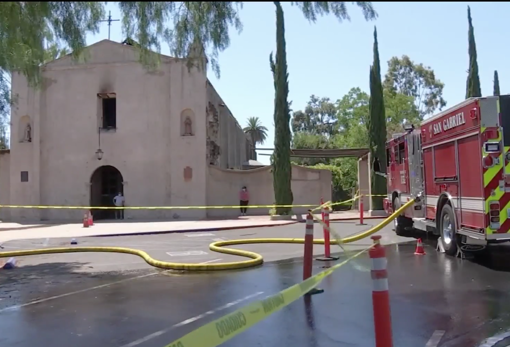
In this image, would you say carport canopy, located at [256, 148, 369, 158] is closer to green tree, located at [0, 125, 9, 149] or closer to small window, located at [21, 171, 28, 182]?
small window, located at [21, 171, 28, 182]

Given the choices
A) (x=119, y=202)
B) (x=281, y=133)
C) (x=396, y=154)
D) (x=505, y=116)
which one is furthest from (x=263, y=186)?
(x=505, y=116)

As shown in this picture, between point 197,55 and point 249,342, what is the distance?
12.2 ft

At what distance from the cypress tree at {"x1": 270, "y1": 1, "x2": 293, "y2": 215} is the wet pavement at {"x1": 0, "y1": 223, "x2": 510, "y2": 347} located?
545 inches

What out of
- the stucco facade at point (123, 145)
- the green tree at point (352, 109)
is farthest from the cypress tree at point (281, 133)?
the green tree at point (352, 109)

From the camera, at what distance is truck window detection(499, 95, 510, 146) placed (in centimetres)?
894

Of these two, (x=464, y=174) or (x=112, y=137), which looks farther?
(x=112, y=137)

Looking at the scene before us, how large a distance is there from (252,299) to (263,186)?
21375 millimetres

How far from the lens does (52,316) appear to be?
6676 millimetres

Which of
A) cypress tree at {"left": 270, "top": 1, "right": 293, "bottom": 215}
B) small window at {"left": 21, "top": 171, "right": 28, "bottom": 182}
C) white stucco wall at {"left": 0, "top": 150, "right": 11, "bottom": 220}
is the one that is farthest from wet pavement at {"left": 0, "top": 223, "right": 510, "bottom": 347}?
white stucco wall at {"left": 0, "top": 150, "right": 11, "bottom": 220}

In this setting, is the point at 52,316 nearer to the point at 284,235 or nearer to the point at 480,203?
the point at 480,203

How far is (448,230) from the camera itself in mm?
10789

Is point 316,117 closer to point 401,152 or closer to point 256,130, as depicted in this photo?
Answer: point 256,130

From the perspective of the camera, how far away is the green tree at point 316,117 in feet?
256

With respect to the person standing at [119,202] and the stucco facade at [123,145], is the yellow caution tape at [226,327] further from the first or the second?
the person standing at [119,202]
